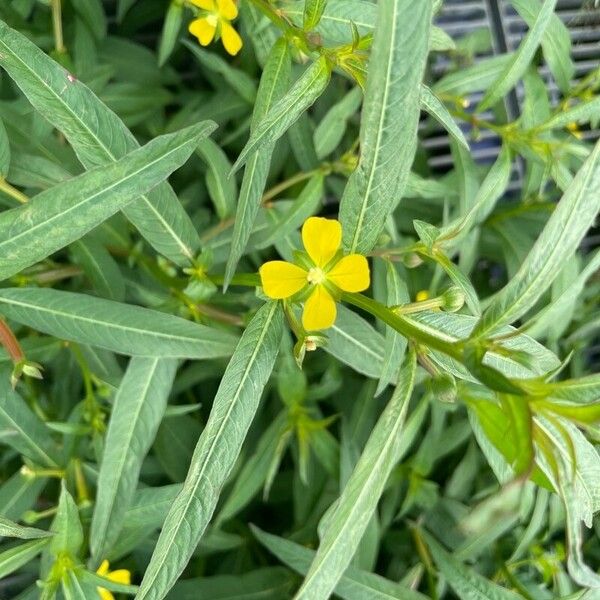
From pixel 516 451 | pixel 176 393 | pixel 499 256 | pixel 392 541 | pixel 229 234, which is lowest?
pixel 392 541

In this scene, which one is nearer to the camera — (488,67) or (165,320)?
(165,320)

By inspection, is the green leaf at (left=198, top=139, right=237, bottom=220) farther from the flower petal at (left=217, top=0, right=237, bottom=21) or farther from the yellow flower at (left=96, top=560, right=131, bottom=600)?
the yellow flower at (left=96, top=560, right=131, bottom=600)

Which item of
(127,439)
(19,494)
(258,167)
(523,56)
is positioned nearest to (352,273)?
(258,167)

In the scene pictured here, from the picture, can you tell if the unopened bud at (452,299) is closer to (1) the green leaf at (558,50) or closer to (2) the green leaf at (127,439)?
(2) the green leaf at (127,439)

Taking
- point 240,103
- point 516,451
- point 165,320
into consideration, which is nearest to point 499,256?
point 240,103

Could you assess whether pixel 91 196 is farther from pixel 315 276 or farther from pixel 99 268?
pixel 99 268

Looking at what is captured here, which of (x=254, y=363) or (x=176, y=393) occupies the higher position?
(x=254, y=363)

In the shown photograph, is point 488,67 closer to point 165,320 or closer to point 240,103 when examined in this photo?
point 240,103
